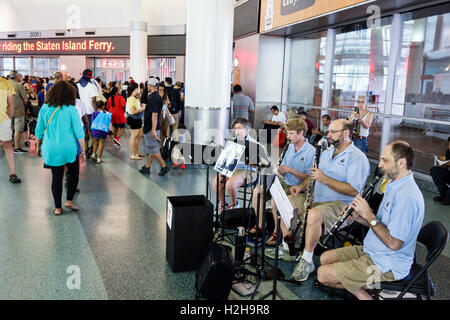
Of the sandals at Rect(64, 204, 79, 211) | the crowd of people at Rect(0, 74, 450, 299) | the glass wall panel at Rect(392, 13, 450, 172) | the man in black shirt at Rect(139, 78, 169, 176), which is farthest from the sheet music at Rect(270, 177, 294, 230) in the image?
the glass wall panel at Rect(392, 13, 450, 172)

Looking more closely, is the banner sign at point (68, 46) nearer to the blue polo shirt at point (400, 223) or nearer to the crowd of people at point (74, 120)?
the crowd of people at point (74, 120)

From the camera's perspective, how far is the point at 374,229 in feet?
8.62

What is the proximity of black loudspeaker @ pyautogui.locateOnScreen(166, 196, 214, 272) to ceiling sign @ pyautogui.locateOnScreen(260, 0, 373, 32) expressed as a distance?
4.94 meters

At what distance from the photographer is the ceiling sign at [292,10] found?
23.8 feet

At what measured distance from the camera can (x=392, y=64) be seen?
7246 millimetres

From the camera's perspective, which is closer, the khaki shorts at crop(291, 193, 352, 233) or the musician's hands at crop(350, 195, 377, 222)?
the musician's hands at crop(350, 195, 377, 222)

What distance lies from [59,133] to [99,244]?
1.41m

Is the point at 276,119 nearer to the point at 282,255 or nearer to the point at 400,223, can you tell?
the point at 282,255

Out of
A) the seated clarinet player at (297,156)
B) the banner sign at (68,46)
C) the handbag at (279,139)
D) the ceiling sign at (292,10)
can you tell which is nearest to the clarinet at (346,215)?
the seated clarinet player at (297,156)

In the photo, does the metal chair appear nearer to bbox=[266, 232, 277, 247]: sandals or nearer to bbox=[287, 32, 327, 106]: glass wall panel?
bbox=[266, 232, 277, 247]: sandals

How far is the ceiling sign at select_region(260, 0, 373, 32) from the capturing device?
7263 mm

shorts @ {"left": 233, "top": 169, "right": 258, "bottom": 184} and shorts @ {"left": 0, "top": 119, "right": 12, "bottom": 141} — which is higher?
shorts @ {"left": 0, "top": 119, "right": 12, "bottom": 141}

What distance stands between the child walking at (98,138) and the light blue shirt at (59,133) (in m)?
3.11

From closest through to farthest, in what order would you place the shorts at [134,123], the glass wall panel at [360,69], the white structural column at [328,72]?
the shorts at [134,123], the glass wall panel at [360,69], the white structural column at [328,72]
